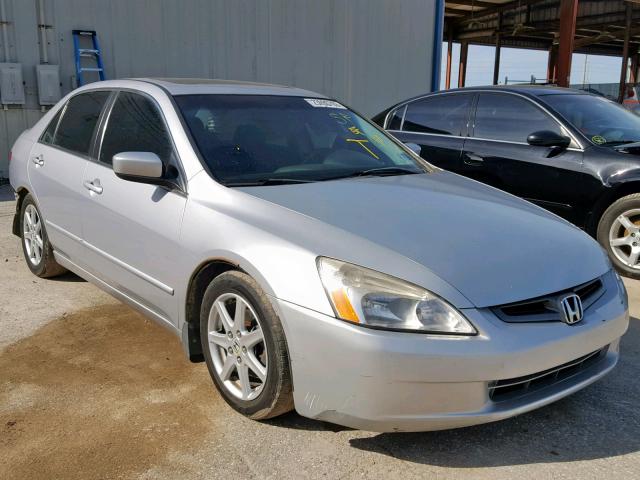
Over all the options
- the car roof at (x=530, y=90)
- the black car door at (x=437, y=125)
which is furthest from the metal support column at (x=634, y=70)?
the black car door at (x=437, y=125)

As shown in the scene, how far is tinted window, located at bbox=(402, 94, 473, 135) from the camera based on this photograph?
6031 mm

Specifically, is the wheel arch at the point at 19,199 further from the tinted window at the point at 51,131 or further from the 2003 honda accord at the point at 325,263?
the 2003 honda accord at the point at 325,263

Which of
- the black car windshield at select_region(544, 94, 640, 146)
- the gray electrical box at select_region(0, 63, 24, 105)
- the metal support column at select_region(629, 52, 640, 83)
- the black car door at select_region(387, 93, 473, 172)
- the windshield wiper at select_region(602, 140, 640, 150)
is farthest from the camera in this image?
the metal support column at select_region(629, 52, 640, 83)

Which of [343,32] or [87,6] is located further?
[343,32]

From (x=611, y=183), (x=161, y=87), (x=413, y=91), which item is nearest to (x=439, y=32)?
(x=413, y=91)

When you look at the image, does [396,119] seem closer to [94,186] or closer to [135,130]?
[135,130]

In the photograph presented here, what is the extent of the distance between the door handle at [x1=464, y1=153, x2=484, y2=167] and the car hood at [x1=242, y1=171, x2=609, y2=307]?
99.1 inches

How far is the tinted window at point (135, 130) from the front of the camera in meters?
3.26

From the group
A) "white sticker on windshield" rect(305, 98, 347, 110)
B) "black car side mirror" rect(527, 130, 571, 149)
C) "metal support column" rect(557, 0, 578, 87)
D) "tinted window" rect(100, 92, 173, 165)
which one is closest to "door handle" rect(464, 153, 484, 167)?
"black car side mirror" rect(527, 130, 571, 149)

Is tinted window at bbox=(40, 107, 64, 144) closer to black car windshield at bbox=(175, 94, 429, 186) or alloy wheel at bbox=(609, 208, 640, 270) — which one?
black car windshield at bbox=(175, 94, 429, 186)

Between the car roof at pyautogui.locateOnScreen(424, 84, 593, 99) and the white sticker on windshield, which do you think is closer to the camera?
the white sticker on windshield

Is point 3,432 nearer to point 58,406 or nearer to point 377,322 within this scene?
point 58,406

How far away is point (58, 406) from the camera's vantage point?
282 centimetres

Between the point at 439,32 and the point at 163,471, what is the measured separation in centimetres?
1275
